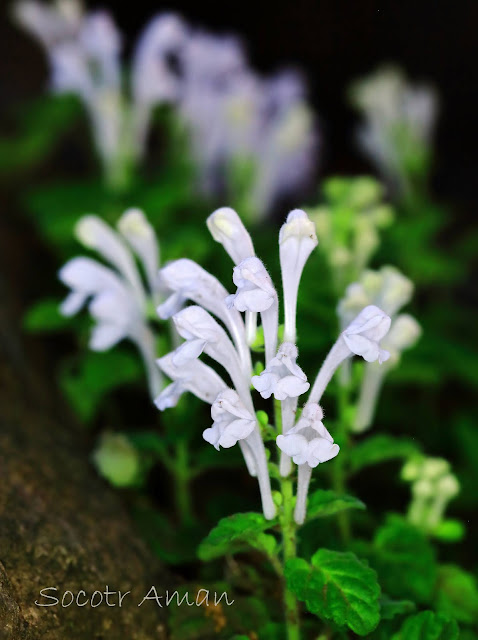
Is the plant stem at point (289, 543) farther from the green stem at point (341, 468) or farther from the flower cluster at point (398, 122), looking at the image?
the flower cluster at point (398, 122)

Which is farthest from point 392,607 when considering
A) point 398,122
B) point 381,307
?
point 398,122

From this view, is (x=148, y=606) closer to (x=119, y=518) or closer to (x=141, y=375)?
(x=119, y=518)

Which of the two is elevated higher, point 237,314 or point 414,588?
point 237,314

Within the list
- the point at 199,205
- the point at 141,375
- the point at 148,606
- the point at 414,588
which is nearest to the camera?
the point at 148,606

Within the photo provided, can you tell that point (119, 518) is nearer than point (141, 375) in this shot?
Yes

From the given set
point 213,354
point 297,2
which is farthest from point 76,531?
point 297,2

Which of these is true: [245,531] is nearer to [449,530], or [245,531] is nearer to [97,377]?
[449,530]

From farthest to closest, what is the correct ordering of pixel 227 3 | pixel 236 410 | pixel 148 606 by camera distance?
pixel 227 3 → pixel 148 606 → pixel 236 410

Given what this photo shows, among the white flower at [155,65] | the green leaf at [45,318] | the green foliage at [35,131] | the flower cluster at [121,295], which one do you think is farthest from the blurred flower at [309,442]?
the green foliage at [35,131]
